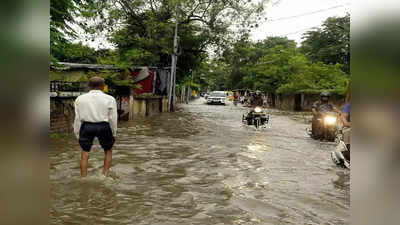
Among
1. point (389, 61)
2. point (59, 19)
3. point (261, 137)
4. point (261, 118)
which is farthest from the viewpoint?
point (261, 118)

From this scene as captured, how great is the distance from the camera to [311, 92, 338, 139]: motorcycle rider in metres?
9.99

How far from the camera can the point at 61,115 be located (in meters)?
9.68

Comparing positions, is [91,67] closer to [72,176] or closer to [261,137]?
[261,137]

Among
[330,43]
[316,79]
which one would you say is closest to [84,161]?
[316,79]

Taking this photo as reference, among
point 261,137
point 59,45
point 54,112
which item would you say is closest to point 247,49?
point 261,137

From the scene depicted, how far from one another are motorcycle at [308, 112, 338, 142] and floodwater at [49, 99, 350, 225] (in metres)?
1.31

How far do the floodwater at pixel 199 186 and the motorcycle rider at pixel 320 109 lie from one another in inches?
56.4

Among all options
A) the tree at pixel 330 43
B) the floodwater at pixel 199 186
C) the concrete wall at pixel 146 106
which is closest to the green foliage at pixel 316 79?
the tree at pixel 330 43

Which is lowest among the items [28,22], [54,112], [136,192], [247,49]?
[136,192]

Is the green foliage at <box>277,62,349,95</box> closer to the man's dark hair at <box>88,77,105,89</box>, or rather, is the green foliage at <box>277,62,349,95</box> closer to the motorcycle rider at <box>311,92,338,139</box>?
the motorcycle rider at <box>311,92,338,139</box>

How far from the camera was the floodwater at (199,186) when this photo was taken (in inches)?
152

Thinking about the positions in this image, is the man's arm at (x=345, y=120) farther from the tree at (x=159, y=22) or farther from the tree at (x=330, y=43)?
the tree at (x=330, y=43)

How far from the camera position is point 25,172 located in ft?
3.12

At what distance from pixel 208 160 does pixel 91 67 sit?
989 cm
